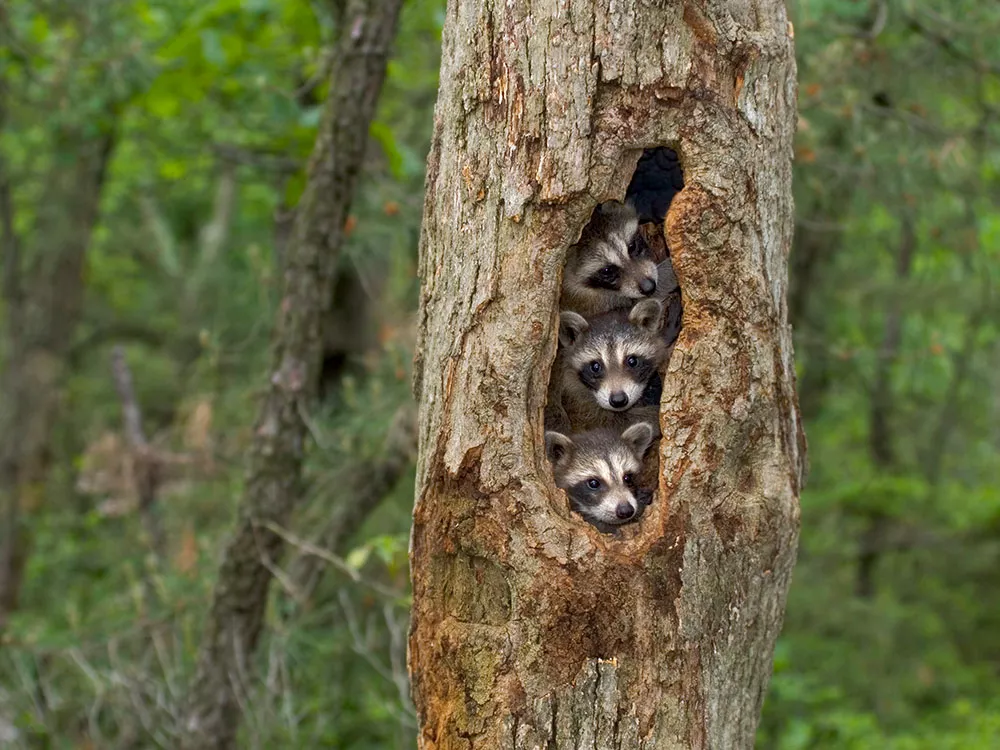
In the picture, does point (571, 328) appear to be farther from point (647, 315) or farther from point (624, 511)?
point (624, 511)

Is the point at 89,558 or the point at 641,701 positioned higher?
the point at 641,701

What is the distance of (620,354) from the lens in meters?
4.47

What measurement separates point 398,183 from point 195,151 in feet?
6.56

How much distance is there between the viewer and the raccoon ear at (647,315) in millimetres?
4430

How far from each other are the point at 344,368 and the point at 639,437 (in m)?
5.32

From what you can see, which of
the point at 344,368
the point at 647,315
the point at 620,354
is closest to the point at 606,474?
the point at 620,354

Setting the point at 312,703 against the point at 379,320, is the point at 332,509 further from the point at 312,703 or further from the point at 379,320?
the point at 379,320

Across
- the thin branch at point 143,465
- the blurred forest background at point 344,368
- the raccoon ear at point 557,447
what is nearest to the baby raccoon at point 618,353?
the raccoon ear at point 557,447

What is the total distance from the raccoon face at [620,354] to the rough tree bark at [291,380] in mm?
1772

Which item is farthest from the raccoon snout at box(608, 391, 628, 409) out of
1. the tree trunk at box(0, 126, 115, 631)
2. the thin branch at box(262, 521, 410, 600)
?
the tree trunk at box(0, 126, 115, 631)

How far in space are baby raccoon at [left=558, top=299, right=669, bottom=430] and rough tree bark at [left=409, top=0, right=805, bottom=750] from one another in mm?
927

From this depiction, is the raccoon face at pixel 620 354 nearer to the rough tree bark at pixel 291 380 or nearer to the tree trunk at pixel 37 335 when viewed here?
the rough tree bark at pixel 291 380

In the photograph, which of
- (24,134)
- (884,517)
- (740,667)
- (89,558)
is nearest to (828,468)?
(884,517)

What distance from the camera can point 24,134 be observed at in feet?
34.3
